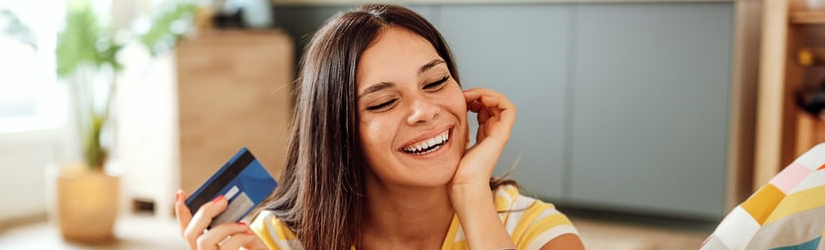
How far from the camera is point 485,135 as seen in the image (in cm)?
149

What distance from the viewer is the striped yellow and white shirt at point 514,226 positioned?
1.39 meters

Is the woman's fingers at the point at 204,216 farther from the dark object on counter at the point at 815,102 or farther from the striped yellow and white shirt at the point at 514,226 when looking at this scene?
the dark object on counter at the point at 815,102

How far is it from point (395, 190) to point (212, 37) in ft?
8.87

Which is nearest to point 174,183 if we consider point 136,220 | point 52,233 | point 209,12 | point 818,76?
point 136,220

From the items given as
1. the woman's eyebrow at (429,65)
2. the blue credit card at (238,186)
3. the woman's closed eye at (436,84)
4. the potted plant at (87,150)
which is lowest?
the potted plant at (87,150)

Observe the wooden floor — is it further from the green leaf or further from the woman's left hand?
the woman's left hand

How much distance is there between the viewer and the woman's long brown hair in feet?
4.42

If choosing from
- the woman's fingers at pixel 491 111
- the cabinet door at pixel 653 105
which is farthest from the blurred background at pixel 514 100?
the woman's fingers at pixel 491 111

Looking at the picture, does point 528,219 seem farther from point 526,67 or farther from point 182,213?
point 526,67

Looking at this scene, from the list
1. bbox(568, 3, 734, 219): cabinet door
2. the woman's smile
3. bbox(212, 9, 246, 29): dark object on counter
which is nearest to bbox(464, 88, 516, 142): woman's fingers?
the woman's smile

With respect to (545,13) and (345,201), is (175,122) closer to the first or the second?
(545,13)

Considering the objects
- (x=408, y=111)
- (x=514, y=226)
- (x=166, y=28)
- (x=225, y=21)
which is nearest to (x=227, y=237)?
(x=408, y=111)

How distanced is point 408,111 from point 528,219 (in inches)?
10.0

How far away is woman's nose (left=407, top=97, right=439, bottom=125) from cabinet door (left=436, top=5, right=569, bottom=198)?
2472 millimetres
